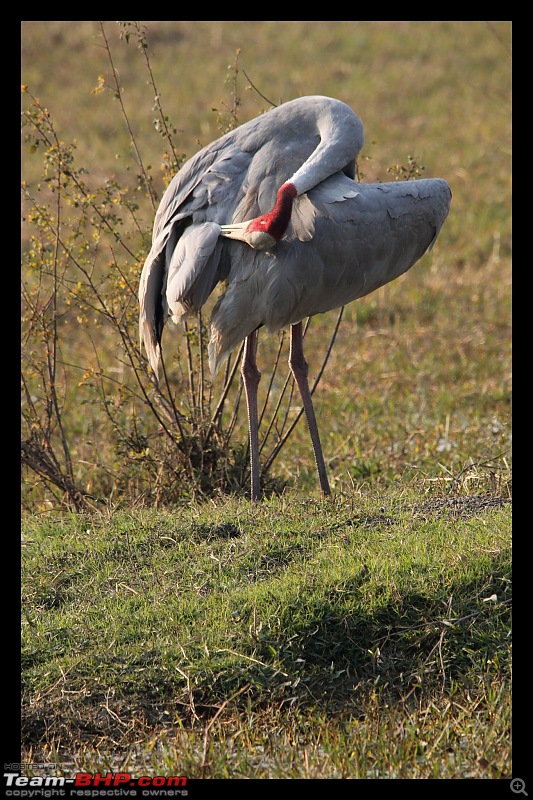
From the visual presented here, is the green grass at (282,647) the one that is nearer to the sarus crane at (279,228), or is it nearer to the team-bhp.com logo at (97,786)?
the team-bhp.com logo at (97,786)

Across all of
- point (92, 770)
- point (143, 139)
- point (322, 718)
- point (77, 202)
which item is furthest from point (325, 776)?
point (143, 139)

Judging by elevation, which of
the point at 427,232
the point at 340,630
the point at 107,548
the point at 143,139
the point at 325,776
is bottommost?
the point at 325,776

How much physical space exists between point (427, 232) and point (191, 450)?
80.5 inches

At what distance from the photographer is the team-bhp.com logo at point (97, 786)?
383 cm

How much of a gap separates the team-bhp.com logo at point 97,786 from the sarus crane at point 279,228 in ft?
7.38

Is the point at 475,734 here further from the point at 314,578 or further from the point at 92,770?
the point at 92,770

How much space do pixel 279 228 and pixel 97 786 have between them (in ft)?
9.37

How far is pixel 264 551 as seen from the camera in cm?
513

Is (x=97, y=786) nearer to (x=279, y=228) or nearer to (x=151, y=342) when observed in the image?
(x=151, y=342)

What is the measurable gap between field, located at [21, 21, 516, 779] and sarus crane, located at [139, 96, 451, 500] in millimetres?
507

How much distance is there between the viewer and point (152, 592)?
491cm

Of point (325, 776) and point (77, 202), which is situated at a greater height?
point (77, 202)

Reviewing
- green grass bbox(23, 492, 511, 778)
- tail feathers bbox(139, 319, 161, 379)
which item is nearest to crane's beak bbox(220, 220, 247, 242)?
tail feathers bbox(139, 319, 161, 379)

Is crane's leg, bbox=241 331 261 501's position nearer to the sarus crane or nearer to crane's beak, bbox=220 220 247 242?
the sarus crane
